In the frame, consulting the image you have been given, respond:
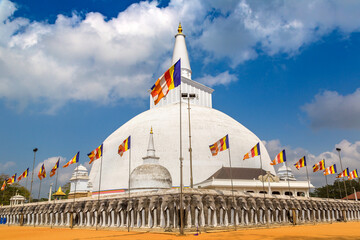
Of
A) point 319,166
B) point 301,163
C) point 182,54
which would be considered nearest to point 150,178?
point 301,163

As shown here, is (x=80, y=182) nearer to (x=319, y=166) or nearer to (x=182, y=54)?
(x=182, y=54)

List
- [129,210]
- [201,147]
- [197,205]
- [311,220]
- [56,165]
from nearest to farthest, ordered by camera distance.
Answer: [197,205], [129,210], [311,220], [56,165], [201,147]

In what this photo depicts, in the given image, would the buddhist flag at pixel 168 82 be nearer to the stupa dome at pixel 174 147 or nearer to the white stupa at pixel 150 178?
the white stupa at pixel 150 178

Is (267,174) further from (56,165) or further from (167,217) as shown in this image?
(56,165)

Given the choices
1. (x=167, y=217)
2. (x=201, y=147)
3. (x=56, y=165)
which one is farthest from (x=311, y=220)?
(x=56, y=165)

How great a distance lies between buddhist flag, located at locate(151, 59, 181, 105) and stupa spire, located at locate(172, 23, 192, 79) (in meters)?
33.4

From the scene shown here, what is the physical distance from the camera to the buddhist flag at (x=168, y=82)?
21.5m

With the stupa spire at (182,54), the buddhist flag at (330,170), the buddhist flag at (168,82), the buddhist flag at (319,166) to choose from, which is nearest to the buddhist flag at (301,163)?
the buddhist flag at (319,166)

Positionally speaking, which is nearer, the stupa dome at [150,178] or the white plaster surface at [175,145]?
the stupa dome at [150,178]

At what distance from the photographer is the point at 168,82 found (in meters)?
22.1

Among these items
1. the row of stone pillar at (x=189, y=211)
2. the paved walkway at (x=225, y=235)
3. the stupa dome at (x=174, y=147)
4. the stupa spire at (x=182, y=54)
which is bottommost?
the paved walkway at (x=225, y=235)

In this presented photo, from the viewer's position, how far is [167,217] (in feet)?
78.5

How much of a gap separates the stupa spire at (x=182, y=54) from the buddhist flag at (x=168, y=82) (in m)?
33.4

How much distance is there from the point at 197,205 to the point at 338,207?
2538 cm
